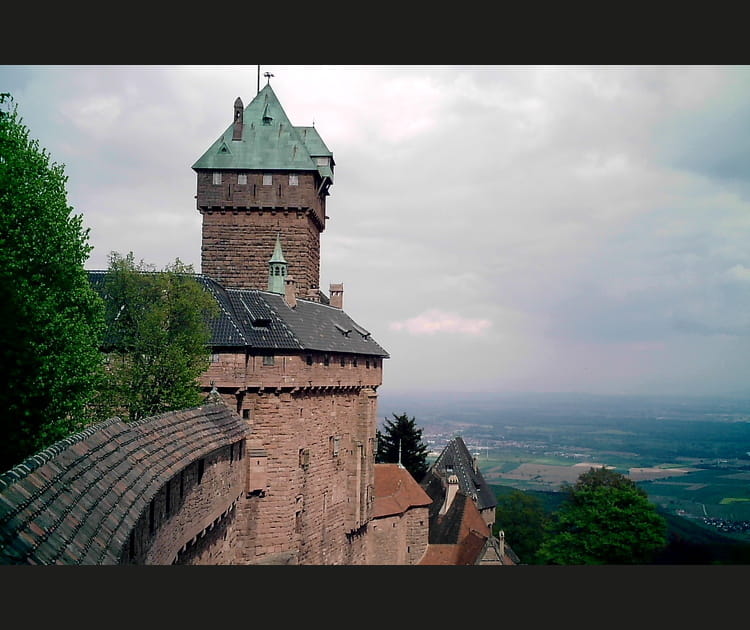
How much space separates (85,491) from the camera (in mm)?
8188

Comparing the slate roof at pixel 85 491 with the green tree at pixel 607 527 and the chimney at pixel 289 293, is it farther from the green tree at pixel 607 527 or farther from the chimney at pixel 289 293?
the green tree at pixel 607 527

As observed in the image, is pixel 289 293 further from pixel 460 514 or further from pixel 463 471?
pixel 463 471

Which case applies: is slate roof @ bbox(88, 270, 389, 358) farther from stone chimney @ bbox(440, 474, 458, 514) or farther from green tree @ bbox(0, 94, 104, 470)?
stone chimney @ bbox(440, 474, 458, 514)

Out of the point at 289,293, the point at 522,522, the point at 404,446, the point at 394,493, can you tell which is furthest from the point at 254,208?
the point at 522,522

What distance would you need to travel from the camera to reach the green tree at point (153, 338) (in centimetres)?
2103

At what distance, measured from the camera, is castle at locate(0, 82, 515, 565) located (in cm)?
840

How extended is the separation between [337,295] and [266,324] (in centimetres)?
1184

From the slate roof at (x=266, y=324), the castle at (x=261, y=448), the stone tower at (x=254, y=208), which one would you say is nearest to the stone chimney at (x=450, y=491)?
the castle at (x=261, y=448)

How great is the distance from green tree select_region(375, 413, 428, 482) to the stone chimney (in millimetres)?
8083

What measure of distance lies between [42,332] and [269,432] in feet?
30.3

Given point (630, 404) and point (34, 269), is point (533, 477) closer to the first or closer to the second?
point (630, 404)

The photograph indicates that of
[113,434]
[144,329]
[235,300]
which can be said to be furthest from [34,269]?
[235,300]

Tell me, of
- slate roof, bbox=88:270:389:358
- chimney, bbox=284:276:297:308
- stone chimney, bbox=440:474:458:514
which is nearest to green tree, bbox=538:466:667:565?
stone chimney, bbox=440:474:458:514

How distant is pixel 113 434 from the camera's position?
10.5 metres
